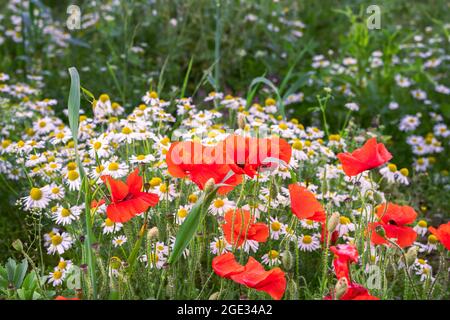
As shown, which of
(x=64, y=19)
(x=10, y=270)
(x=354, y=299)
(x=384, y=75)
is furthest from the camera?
(x=64, y=19)

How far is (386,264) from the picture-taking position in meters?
1.65

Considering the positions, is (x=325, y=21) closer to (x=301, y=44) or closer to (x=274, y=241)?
(x=301, y=44)

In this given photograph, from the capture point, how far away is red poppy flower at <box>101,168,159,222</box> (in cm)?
151

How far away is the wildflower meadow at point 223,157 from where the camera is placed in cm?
154

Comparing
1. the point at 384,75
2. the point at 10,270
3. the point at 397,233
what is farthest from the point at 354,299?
the point at 384,75

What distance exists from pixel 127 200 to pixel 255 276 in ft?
1.17

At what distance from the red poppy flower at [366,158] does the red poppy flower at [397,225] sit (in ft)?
0.43

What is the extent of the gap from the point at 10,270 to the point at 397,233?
90cm

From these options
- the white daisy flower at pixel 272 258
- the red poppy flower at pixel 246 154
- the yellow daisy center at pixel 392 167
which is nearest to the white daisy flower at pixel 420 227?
the yellow daisy center at pixel 392 167

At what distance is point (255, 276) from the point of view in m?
1.39

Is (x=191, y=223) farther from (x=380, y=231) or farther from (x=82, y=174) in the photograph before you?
(x=380, y=231)

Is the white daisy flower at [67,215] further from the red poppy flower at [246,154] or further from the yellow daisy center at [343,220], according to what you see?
the yellow daisy center at [343,220]

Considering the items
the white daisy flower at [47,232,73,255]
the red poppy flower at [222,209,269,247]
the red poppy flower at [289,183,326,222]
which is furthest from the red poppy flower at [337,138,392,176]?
the white daisy flower at [47,232,73,255]

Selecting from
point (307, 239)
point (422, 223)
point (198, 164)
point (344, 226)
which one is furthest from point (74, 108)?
point (422, 223)
